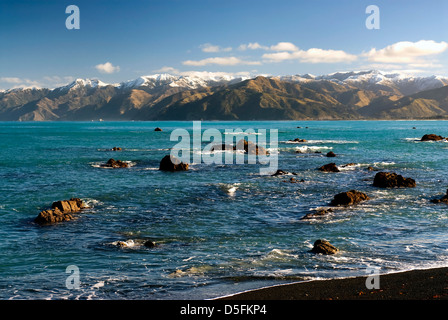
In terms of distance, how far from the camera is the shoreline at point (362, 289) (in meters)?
13.3

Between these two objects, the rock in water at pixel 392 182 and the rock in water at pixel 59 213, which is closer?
the rock in water at pixel 59 213

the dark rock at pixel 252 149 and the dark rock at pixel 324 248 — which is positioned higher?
the dark rock at pixel 252 149

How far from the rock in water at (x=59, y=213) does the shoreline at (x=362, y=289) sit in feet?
53.4

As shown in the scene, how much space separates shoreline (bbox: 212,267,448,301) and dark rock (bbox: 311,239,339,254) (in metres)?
3.35

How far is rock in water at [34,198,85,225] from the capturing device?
25.4 meters

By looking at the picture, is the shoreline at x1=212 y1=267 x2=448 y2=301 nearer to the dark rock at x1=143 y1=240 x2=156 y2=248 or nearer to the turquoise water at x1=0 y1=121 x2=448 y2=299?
the turquoise water at x1=0 y1=121 x2=448 y2=299

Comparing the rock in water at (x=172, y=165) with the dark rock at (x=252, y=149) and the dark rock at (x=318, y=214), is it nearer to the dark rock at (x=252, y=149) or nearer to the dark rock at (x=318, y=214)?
the dark rock at (x=252, y=149)

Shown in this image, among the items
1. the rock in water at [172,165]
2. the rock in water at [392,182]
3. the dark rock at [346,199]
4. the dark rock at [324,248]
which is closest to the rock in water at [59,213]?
the dark rock at [324,248]

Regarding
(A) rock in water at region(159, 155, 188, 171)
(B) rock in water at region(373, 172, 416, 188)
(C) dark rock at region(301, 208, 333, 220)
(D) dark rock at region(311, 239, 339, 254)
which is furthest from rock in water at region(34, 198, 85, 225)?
(B) rock in water at region(373, 172, 416, 188)

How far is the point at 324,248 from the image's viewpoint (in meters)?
19.0

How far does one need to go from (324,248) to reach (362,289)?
4891 millimetres

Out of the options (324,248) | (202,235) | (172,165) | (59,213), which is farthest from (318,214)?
(172,165)
